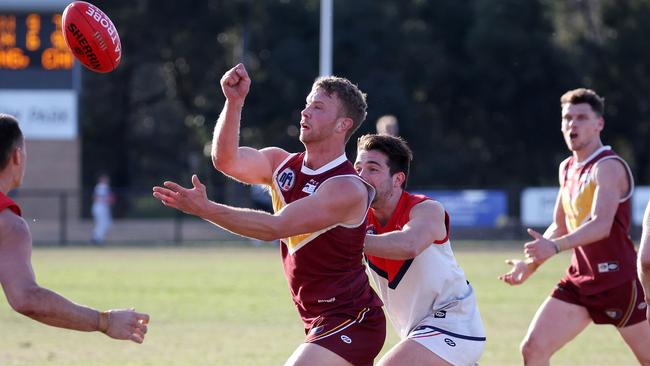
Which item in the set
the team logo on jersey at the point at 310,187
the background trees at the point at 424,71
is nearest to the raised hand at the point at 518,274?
the team logo on jersey at the point at 310,187

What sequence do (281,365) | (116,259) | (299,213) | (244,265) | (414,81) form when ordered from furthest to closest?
(414,81), (116,259), (244,265), (281,365), (299,213)

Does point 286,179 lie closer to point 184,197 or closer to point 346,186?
point 346,186

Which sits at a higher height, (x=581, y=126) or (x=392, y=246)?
(x=581, y=126)

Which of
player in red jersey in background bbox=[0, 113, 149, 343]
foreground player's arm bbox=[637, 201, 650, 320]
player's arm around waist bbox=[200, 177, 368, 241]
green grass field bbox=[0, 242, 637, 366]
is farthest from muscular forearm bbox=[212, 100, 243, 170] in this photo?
green grass field bbox=[0, 242, 637, 366]

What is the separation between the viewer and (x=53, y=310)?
210 inches

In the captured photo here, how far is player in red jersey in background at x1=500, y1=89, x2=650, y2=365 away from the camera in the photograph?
7.66 metres

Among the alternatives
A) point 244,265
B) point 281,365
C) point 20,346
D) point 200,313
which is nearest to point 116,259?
point 244,265

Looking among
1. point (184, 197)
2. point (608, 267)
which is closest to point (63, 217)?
point (608, 267)

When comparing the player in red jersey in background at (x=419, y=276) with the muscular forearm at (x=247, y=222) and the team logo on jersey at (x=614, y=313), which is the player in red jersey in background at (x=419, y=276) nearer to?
the muscular forearm at (x=247, y=222)

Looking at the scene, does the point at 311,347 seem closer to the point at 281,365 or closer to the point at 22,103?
the point at 281,365

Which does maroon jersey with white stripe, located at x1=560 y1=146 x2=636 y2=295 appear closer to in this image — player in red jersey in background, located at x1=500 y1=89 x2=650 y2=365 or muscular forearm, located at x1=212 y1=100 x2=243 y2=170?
player in red jersey in background, located at x1=500 y1=89 x2=650 y2=365

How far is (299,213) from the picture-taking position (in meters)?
5.81

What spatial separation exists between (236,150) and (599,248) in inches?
117

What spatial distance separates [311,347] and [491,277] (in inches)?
558
